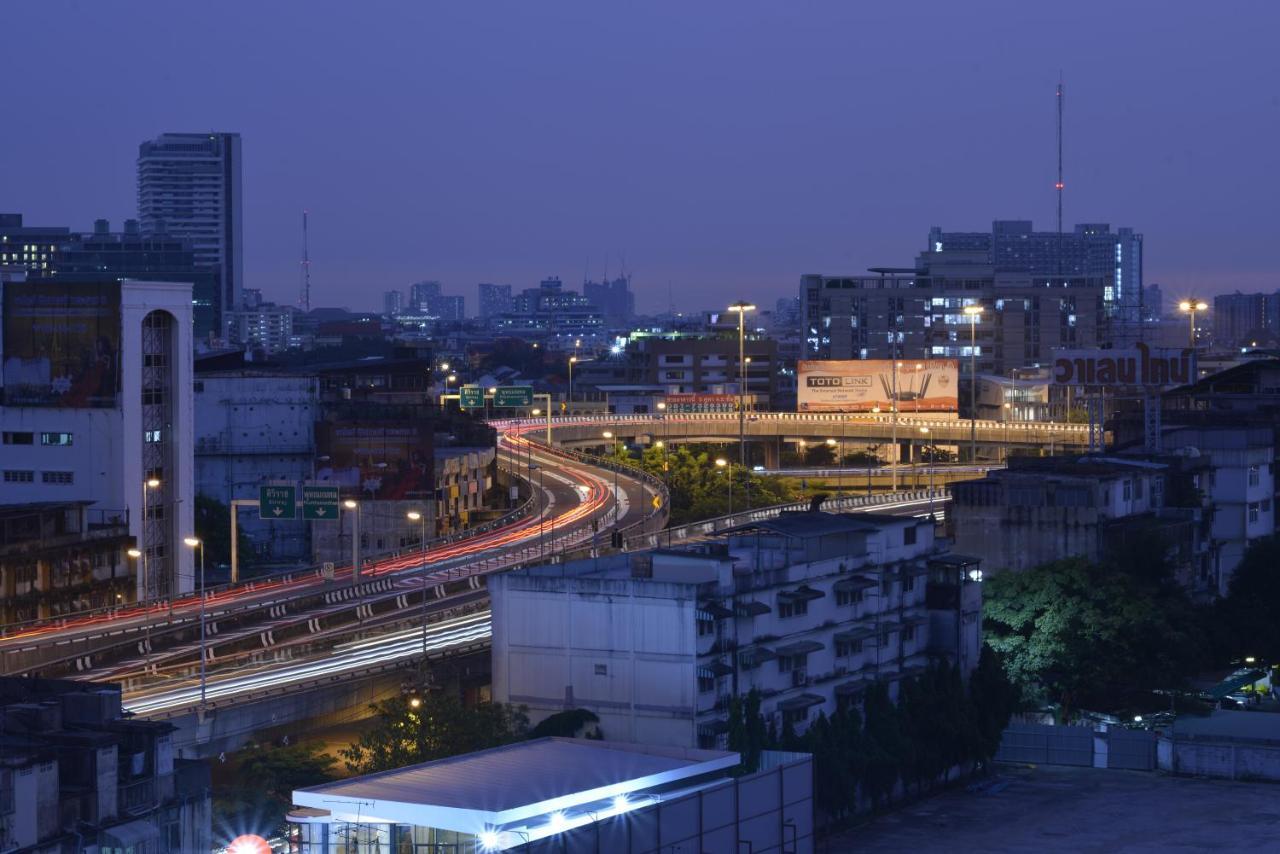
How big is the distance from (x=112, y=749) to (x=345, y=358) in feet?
322

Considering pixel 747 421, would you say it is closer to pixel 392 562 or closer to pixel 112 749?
pixel 392 562

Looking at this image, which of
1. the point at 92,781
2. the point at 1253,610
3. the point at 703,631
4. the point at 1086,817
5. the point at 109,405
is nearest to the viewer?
the point at 92,781

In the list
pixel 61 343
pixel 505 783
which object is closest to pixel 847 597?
pixel 505 783

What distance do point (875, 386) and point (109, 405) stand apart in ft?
186

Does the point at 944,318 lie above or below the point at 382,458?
above

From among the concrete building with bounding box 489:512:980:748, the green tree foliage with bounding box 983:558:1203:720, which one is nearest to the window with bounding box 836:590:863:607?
the concrete building with bounding box 489:512:980:748

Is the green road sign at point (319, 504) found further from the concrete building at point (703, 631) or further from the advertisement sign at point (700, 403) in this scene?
the advertisement sign at point (700, 403)

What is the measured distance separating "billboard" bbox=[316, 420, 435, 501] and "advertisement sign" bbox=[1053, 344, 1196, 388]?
19250 mm

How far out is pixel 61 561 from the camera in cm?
5012

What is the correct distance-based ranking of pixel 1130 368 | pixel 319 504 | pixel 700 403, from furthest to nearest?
pixel 700 403, pixel 1130 368, pixel 319 504

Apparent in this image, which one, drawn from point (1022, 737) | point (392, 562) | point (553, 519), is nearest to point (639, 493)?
point (553, 519)

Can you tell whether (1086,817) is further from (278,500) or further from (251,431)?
(251,431)

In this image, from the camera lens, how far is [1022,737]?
4150 centimetres

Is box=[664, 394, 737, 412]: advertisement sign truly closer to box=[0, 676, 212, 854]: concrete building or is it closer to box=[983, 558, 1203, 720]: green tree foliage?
box=[983, 558, 1203, 720]: green tree foliage
